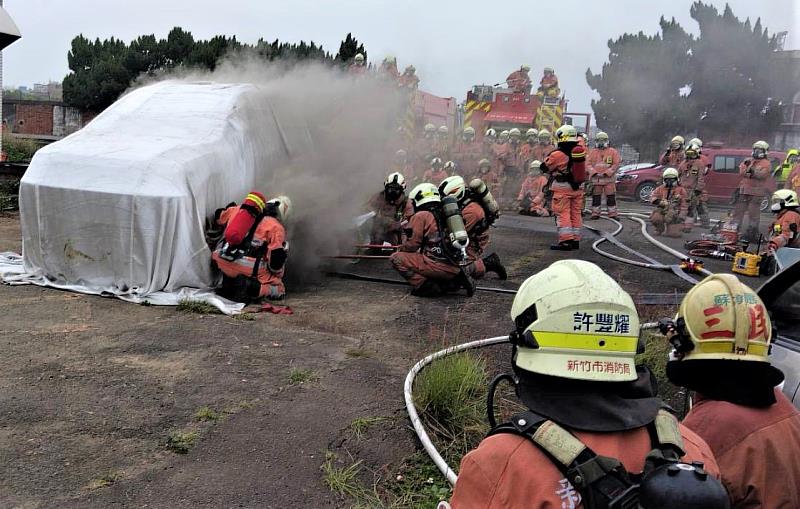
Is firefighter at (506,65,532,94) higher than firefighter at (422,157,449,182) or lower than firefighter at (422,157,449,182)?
higher

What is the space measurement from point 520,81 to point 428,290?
→ 14323 millimetres

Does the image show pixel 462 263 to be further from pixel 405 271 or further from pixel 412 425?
pixel 412 425

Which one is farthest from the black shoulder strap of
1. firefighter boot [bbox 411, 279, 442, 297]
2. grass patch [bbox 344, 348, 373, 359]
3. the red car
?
the red car

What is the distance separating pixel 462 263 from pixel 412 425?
3.45 m

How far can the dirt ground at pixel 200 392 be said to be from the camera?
3133 mm

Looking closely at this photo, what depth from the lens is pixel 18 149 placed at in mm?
15391

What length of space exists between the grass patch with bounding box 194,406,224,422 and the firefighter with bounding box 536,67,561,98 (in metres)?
17.7

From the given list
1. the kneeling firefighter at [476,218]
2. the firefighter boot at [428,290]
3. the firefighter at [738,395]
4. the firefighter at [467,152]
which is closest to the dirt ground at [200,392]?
the firefighter boot at [428,290]

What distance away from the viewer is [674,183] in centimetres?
1307

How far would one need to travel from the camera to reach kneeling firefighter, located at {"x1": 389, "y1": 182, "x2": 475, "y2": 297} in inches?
275

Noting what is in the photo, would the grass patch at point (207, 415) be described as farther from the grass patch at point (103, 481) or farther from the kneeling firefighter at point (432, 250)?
the kneeling firefighter at point (432, 250)

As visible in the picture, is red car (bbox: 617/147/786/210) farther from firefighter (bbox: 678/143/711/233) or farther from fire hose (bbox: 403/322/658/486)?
fire hose (bbox: 403/322/658/486)

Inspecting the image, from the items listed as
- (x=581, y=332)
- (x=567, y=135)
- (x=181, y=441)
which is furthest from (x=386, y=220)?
(x=581, y=332)

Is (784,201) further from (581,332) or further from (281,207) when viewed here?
(581,332)
